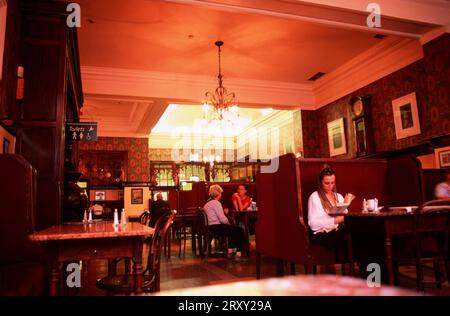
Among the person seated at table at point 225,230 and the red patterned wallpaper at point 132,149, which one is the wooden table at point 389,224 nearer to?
the person seated at table at point 225,230

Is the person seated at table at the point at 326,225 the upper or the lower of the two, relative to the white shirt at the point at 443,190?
lower

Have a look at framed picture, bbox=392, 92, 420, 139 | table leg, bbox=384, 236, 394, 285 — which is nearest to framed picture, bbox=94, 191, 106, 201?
framed picture, bbox=392, 92, 420, 139

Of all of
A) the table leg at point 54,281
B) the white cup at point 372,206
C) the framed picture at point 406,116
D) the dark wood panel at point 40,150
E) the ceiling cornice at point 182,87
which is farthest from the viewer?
the ceiling cornice at point 182,87

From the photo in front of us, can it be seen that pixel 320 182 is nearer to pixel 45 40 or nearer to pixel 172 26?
pixel 45 40

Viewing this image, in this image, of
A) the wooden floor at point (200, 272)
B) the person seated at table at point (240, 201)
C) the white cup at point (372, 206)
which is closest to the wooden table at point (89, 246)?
the wooden floor at point (200, 272)

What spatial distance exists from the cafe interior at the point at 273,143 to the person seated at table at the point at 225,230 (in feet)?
0.12

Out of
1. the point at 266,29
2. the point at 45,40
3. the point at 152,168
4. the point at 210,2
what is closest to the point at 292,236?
the point at 210,2

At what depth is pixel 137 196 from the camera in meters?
11.9

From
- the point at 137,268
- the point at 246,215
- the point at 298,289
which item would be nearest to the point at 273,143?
the point at 246,215

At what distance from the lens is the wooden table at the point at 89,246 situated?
225cm

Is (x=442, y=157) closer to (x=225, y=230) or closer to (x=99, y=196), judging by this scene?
(x=225, y=230)

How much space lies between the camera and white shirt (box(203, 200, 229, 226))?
626 centimetres

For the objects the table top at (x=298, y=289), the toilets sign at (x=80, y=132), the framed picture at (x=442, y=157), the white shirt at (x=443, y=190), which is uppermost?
the toilets sign at (x=80, y=132)

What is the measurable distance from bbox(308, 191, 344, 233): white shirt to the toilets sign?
336cm
